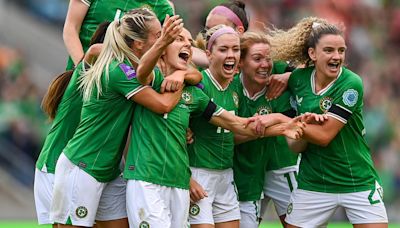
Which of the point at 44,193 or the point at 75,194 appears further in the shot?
the point at 44,193

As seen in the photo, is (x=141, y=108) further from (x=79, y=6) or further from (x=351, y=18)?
(x=351, y=18)

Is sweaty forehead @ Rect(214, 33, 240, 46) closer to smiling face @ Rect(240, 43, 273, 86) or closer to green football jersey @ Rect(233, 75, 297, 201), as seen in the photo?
smiling face @ Rect(240, 43, 273, 86)

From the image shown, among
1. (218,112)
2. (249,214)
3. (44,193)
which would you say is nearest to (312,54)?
(218,112)

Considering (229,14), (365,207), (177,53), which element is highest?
(229,14)

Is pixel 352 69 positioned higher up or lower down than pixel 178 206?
higher up

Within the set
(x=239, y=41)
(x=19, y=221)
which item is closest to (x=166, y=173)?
(x=239, y=41)

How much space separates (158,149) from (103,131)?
38 centimetres

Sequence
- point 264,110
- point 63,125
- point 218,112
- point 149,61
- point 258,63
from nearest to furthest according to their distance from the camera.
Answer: point 149,61 → point 218,112 → point 63,125 → point 258,63 → point 264,110

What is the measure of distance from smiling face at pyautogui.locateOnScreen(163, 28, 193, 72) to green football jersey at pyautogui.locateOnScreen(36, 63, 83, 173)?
0.65 meters

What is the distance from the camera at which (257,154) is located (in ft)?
24.2

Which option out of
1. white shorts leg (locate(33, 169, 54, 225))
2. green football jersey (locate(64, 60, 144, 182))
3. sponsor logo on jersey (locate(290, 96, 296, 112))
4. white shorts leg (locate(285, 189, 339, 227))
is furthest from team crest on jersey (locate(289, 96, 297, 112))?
white shorts leg (locate(33, 169, 54, 225))

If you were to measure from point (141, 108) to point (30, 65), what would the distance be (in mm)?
8886

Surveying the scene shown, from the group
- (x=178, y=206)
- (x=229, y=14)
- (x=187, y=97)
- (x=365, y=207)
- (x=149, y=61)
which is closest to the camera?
(x=149, y=61)

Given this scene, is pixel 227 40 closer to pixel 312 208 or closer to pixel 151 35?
pixel 151 35
